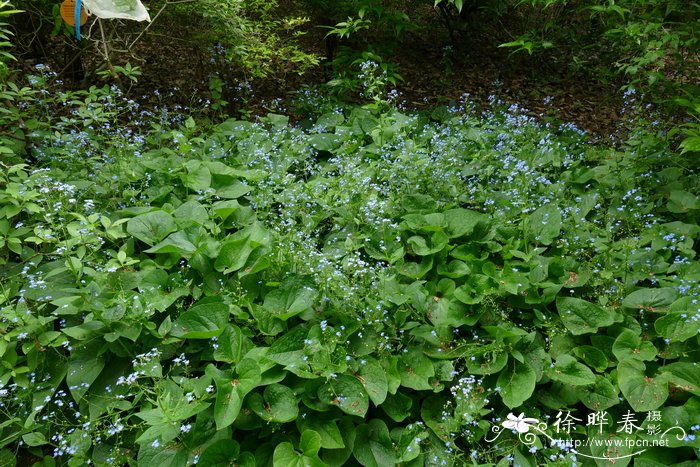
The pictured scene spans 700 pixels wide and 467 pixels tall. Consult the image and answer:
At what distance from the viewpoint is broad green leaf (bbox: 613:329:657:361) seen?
2.49 meters

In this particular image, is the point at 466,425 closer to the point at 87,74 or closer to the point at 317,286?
the point at 317,286

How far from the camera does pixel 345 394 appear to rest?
231cm

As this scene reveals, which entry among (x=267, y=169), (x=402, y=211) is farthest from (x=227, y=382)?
(x=267, y=169)

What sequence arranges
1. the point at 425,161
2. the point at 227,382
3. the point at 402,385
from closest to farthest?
the point at 227,382
the point at 402,385
the point at 425,161

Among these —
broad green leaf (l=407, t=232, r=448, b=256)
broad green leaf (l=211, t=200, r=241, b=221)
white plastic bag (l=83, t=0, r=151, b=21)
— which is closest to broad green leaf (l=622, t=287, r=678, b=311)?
broad green leaf (l=407, t=232, r=448, b=256)

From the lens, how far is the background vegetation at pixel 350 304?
90.1 inches

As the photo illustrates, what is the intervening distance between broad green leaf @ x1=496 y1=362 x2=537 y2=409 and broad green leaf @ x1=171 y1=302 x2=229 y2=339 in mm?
1357

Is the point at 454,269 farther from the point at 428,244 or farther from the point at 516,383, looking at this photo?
the point at 516,383

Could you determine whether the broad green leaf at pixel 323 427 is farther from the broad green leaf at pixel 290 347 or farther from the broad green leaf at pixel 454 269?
the broad green leaf at pixel 454 269

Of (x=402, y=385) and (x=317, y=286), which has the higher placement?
(x=317, y=286)

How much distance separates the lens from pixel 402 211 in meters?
3.39

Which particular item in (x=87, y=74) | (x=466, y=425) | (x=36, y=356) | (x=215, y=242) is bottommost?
(x=466, y=425)

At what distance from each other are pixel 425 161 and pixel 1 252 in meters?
2.68

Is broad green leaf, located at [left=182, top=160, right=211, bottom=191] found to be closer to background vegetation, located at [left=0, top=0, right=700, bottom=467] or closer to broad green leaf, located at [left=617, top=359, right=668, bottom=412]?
background vegetation, located at [left=0, top=0, right=700, bottom=467]
